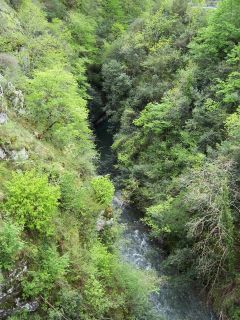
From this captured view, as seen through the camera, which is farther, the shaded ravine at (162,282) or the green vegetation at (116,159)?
the shaded ravine at (162,282)

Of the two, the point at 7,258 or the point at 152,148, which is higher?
the point at 7,258

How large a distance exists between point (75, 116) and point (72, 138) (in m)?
1.38

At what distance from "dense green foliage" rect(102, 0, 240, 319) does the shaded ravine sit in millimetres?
764

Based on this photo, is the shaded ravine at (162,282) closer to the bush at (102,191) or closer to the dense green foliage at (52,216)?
the bush at (102,191)

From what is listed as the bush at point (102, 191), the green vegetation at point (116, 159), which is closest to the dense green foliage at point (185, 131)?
the green vegetation at point (116, 159)

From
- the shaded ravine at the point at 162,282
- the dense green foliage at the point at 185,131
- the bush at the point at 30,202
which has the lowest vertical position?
the shaded ravine at the point at 162,282

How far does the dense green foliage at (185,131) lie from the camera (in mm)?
18734

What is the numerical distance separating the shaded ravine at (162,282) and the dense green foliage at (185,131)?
76cm

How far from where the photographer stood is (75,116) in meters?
22.1

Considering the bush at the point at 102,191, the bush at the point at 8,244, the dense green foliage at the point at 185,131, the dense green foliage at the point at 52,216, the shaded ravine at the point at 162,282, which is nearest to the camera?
the bush at the point at 8,244

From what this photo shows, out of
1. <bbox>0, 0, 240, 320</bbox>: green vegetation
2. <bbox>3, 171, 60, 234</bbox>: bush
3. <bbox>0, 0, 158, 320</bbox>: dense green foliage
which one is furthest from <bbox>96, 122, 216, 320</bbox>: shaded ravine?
<bbox>3, 171, 60, 234</bbox>: bush

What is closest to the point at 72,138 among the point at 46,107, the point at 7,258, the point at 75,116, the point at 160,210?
the point at 75,116

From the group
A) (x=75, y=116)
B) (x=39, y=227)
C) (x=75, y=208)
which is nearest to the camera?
(x=39, y=227)

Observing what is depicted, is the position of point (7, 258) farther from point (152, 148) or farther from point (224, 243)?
point (152, 148)
